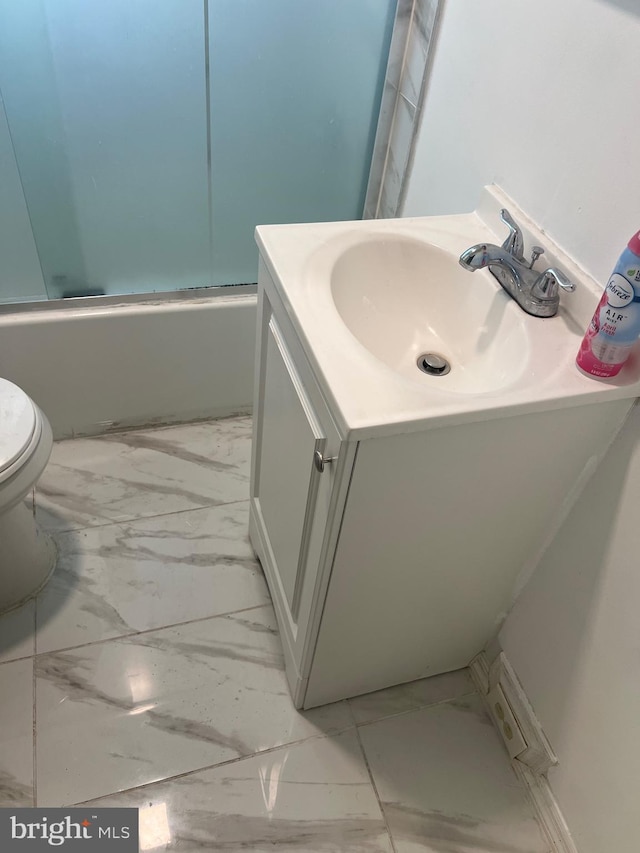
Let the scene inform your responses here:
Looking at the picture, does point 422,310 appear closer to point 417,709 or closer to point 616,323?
point 616,323

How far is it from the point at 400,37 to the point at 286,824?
1657 mm

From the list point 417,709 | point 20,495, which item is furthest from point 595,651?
point 20,495

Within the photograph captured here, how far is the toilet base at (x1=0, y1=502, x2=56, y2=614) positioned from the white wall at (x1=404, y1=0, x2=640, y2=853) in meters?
1.04

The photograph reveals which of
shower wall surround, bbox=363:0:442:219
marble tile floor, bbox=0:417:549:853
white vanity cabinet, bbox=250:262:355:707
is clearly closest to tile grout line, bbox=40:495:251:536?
marble tile floor, bbox=0:417:549:853

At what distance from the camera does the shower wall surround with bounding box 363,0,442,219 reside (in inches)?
52.3

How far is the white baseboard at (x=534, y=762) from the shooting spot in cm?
116

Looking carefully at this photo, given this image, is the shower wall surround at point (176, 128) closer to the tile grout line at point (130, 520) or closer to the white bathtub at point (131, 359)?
the white bathtub at point (131, 359)

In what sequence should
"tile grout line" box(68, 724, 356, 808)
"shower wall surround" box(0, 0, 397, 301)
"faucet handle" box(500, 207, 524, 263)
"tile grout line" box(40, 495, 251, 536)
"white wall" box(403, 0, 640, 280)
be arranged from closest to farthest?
"white wall" box(403, 0, 640, 280), "faucet handle" box(500, 207, 524, 263), "tile grout line" box(68, 724, 356, 808), "shower wall surround" box(0, 0, 397, 301), "tile grout line" box(40, 495, 251, 536)

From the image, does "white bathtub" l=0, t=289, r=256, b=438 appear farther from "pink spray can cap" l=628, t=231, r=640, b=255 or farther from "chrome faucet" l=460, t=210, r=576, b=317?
"pink spray can cap" l=628, t=231, r=640, b=255

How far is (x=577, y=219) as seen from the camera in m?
0.96

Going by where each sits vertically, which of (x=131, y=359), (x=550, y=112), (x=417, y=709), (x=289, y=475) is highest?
(x=550, y=112)

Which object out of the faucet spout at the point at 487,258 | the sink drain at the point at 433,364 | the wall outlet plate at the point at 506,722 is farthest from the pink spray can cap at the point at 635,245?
the wall outlet plate at the point at 506,722

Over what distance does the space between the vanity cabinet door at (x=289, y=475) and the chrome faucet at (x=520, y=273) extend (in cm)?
34

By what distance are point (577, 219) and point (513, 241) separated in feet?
0.33
